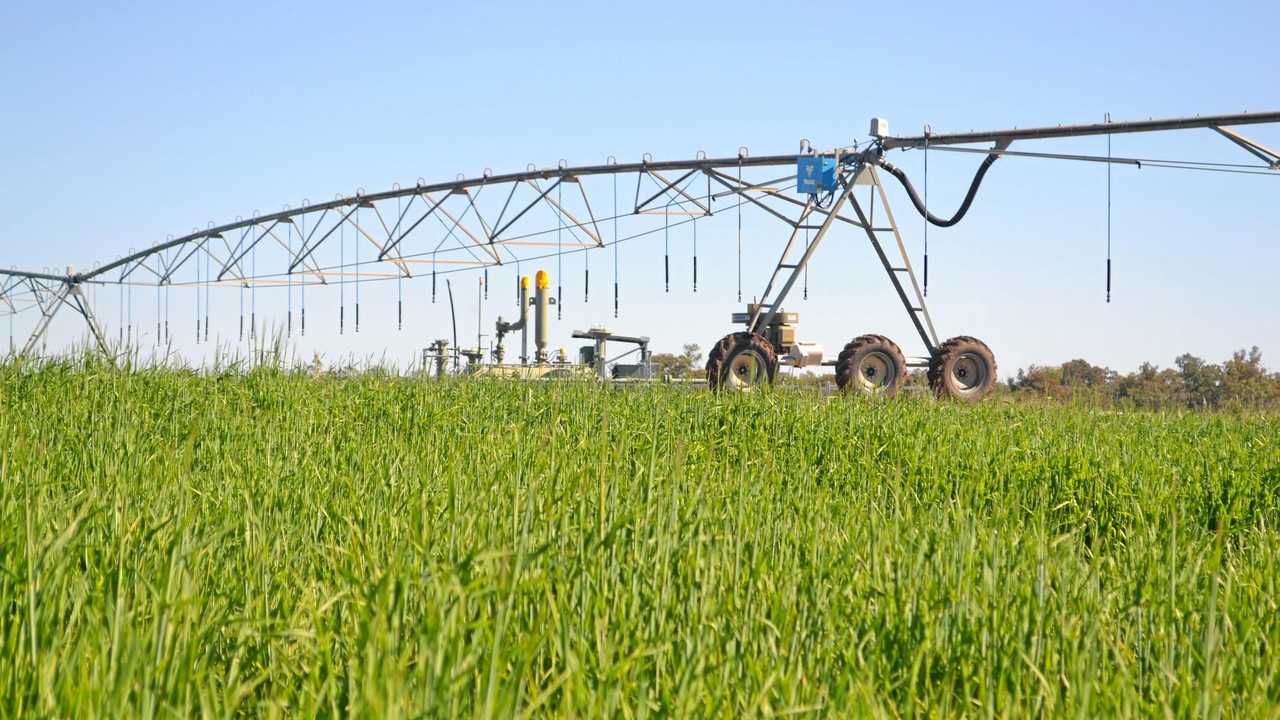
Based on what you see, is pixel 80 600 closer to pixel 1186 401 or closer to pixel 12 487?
pixel 12 487

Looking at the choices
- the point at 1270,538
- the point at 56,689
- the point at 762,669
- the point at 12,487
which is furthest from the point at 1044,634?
the point at 1270,538

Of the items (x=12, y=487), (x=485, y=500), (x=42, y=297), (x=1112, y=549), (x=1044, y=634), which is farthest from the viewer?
(x=42, y=297)

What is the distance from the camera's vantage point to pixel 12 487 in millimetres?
4152

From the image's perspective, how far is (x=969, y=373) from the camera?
1603 cm

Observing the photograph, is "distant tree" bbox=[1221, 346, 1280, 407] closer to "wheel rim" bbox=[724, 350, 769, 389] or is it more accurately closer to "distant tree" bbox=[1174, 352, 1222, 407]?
"distant tree" bbox=[1174, 352, 1222, 407]

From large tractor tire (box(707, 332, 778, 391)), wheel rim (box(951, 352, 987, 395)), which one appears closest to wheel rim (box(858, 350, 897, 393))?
wheel rim (box(951, 352, 987, 395))

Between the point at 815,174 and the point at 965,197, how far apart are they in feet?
7.23

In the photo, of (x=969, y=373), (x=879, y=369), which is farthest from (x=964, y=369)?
(x=879, y=369)

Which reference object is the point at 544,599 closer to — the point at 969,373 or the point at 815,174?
the point at 969,373

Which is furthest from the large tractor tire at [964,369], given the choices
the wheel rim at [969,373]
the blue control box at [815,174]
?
the blue control box at [815,174]

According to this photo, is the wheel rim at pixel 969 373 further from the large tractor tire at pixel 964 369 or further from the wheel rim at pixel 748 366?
the wheel rim at pixel 748 366

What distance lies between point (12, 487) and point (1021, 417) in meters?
10.3

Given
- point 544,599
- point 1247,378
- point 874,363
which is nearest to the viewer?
point 544,599

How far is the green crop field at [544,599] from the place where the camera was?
2385 mm
